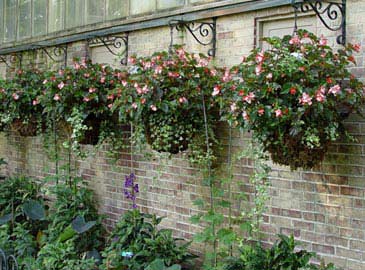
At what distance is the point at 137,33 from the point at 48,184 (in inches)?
99.8

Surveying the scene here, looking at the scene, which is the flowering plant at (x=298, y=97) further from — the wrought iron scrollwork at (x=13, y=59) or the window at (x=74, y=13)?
the wrought iron scrollwork at (x=13, y=59)

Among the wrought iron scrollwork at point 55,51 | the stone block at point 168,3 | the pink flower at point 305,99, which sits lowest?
the pink flower at point 305,99

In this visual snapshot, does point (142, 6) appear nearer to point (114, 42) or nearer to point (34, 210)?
point (114, 42)

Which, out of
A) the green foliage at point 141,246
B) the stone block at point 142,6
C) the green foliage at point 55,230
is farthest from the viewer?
the stone block at point 142,6

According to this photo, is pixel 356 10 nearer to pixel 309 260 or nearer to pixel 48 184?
pixel 309 260

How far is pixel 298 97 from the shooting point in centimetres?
357

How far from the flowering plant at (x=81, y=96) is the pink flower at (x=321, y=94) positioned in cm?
224

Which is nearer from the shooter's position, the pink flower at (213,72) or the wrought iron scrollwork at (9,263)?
the pink flower at (213,72)

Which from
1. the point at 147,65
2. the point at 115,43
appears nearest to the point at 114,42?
the point at 115,43

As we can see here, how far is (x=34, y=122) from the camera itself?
6.60 m

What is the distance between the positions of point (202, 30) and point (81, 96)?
1.29 meters

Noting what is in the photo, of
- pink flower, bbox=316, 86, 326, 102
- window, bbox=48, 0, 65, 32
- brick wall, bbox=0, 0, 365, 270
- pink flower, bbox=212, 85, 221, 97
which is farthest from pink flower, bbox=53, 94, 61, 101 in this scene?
pink flower, bbox=316, 86, 326, 102

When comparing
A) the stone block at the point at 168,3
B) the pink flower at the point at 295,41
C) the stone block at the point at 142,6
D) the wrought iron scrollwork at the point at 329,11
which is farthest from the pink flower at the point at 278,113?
the stone block at the point at 142,6

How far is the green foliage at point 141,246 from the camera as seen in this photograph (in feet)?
15.9
